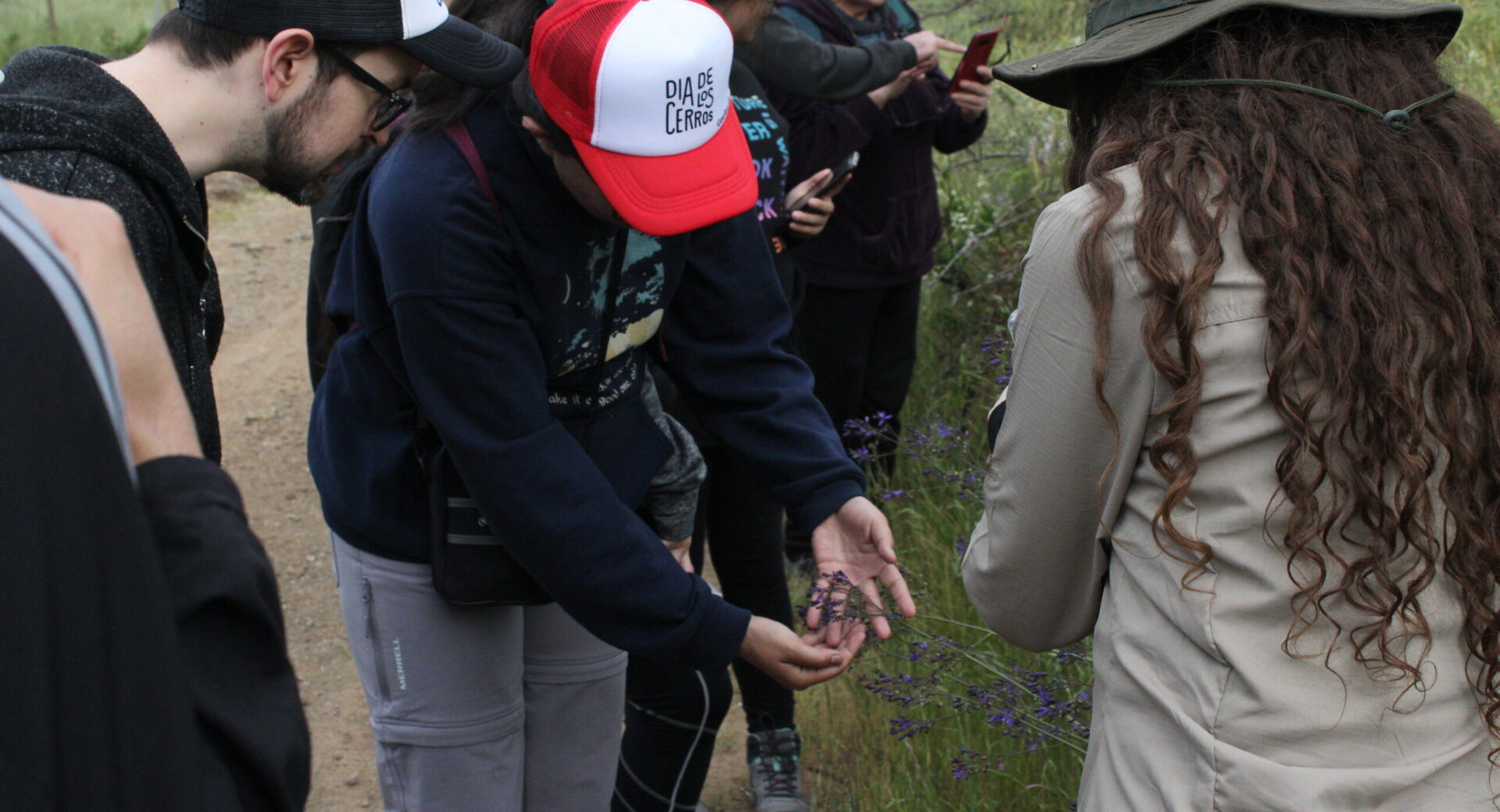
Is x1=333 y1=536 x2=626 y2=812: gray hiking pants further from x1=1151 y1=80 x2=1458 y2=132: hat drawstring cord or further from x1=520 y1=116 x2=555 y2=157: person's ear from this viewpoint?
x1=1151 y1=80 x2=1458 y2=132: hat drawstring cord

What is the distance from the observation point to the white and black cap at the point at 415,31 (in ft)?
5.89

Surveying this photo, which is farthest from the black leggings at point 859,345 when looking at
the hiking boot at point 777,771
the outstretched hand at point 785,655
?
the outstretched hand at point 785,655

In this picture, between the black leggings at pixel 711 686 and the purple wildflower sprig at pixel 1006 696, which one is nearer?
the purple wildflower sprig at pixel 1006 696

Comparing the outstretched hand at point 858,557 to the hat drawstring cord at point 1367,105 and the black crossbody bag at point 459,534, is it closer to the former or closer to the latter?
the black crossbody bag at point 459,534

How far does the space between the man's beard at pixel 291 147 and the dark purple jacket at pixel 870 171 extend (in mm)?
1975

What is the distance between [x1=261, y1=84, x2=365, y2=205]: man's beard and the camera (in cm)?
183

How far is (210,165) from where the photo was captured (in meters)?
1.76

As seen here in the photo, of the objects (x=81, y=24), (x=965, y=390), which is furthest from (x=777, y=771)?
(x=81, y=24)

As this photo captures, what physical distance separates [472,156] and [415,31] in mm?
188

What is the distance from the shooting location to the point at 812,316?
398 centimetres

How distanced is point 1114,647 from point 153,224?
46.7 inches

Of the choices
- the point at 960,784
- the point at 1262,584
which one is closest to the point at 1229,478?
the point at 1262,584

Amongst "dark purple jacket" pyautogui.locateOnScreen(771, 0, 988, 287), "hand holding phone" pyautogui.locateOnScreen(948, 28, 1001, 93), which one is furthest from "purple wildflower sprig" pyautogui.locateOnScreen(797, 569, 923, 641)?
"hand holding phone" pyautogui.locateOnScreen(948, 28, 1001, 93)

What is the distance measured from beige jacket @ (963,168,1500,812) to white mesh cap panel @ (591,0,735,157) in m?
0.63
